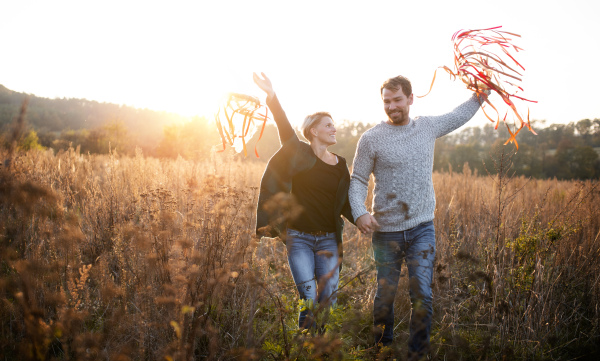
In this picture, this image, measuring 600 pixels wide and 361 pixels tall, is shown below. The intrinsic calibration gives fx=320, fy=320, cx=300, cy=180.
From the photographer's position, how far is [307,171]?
8.80ft

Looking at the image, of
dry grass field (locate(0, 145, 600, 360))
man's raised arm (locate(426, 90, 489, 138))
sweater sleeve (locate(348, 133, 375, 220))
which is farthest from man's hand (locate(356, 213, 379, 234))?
man's raised arm (locate(426, 90, 489, 138))

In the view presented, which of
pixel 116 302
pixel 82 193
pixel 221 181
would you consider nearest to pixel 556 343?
pixel 221 181

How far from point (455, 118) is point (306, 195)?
1.41m

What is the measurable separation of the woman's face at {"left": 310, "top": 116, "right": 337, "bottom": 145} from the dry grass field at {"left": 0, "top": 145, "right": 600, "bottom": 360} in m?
0.79

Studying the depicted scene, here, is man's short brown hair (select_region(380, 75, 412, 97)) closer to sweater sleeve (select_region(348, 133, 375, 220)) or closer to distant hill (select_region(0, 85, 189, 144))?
sweater sleeve (select_region(348, 133, 375, 220))

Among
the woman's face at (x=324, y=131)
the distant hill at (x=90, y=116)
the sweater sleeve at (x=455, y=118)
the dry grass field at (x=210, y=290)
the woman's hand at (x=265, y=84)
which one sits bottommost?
the dry grass field at (x=210, y=290)

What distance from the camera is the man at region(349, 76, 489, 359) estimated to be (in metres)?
2.44

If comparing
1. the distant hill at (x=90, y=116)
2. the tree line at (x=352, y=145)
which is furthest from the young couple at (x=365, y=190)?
the distant hill at (x=90, y=116)

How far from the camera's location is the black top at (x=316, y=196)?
8.54 feet

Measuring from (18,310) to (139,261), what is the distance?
0.87 metres

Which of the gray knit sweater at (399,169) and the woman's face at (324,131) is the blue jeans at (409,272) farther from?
the woman's face at (324,131)

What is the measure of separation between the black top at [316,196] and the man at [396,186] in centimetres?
20

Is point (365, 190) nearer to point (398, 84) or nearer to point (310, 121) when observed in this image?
point (310, 121)

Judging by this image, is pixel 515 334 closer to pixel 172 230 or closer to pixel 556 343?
pixel 556 343
